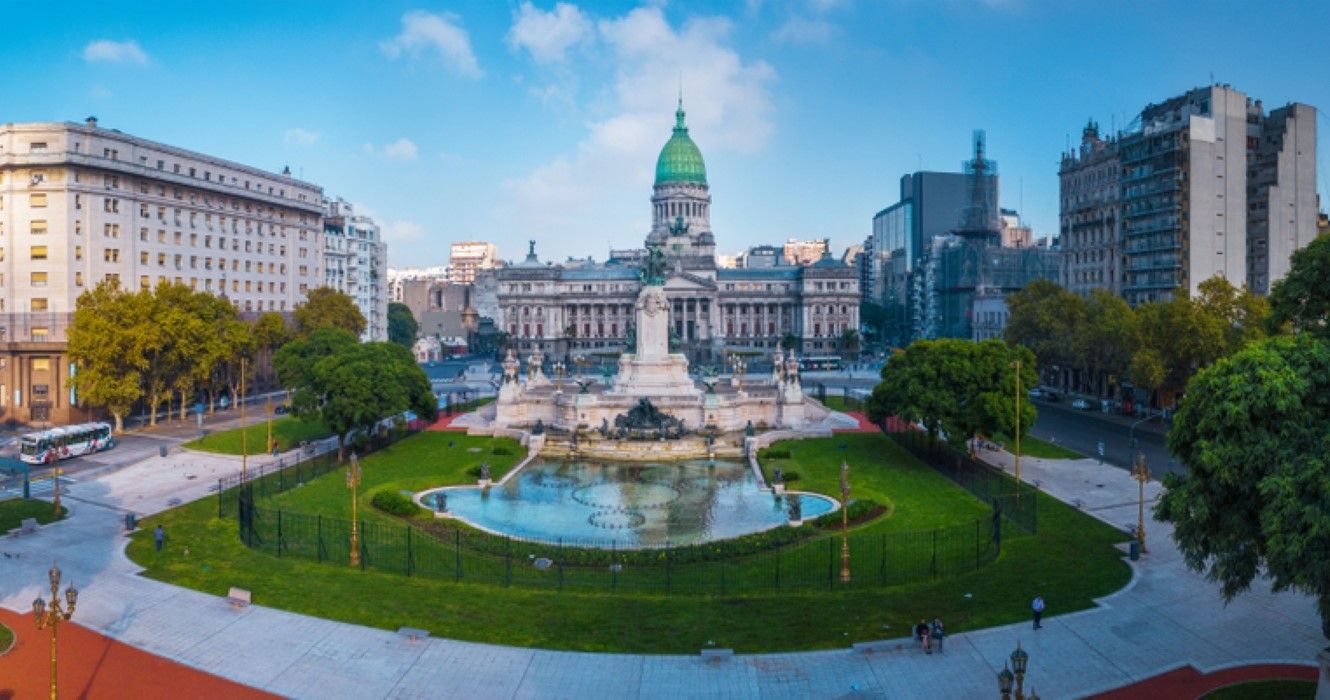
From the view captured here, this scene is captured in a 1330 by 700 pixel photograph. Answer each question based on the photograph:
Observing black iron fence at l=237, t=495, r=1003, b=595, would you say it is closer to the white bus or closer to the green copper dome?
the white bus

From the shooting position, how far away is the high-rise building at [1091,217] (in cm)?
9862

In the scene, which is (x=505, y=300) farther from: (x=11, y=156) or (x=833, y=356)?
(x=11, y=156)

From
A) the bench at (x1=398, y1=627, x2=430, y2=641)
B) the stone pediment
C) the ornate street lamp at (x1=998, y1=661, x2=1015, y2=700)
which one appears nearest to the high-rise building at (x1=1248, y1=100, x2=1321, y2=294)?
the ornate street lamp at (x1=998, y1=661, x2=1015, y2=700)

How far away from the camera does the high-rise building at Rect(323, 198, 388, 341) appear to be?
12506 cm

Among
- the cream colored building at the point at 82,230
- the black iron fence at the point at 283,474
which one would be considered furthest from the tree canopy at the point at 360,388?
the cream colored building at the point at 82,230

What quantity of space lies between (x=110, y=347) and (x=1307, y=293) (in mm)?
68643

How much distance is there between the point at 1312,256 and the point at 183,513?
4584cm

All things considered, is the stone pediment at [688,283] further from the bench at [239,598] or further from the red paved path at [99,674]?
the red paved path at [99,674]

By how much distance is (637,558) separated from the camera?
118 feet

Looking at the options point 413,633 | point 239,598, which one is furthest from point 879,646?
point 239,598

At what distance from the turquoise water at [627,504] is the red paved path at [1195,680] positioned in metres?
18.0

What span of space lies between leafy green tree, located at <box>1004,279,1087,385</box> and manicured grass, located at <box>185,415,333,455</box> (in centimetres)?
6147

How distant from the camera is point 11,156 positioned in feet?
242

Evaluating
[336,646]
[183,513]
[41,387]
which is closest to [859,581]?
[336,646]
